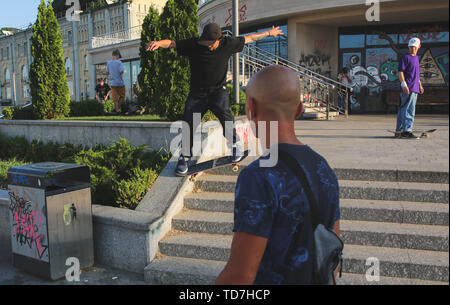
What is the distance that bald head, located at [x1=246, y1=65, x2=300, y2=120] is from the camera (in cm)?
161

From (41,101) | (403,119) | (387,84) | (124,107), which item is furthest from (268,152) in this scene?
(387,84)

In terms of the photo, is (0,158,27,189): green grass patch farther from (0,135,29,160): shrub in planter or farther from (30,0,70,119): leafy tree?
(30,0,70,119): leafy tree

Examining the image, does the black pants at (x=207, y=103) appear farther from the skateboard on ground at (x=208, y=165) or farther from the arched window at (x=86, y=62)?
the arched window at (x=86, y=62)

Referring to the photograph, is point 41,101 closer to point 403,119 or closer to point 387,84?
point 403,119

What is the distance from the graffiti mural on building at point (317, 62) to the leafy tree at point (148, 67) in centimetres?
872

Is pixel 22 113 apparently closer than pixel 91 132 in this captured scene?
No

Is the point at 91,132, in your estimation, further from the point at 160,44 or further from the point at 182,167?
the point at 160,44

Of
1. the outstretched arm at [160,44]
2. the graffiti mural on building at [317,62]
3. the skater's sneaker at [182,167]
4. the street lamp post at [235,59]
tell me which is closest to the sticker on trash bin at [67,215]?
the skater's sneaker at [182,167]

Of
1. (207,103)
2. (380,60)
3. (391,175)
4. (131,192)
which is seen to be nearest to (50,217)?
(131,192)

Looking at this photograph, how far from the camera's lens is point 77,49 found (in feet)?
174

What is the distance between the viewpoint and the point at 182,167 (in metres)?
5.43

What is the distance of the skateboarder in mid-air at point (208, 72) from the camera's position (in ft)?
17.5

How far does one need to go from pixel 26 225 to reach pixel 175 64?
3901 mm
